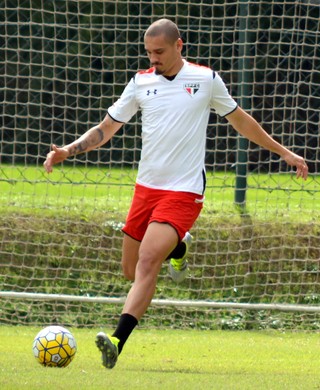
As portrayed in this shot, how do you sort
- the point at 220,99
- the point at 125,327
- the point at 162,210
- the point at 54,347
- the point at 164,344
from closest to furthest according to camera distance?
1. the point at 125,327
2. the point at 162,210
3. the point at 54,347
4. the point at 220,99
5. the point at 164,344

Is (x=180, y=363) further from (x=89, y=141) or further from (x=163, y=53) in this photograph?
(x=163, y=53)

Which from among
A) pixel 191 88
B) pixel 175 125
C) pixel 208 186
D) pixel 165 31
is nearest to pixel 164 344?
pixel 208 186

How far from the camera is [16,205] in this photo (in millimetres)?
10711

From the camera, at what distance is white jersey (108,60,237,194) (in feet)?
23.3

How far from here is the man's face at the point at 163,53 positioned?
22.9 ft

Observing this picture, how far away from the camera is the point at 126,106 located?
7414 mm

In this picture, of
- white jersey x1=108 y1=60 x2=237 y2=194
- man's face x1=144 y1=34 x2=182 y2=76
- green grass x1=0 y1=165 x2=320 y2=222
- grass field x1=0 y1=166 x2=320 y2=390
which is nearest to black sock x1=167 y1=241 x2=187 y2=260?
white jersey x1=108 y1=60 x2=237 y2=194

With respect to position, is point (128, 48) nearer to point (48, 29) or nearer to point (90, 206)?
point (48, 29)

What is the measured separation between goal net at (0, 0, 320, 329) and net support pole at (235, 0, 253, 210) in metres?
0.01

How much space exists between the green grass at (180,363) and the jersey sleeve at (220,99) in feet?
5.82

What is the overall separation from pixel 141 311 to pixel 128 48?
4607mm

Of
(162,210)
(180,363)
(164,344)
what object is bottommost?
(164,344)

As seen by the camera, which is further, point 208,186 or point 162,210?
point 208,186

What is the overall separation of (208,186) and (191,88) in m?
3.53
